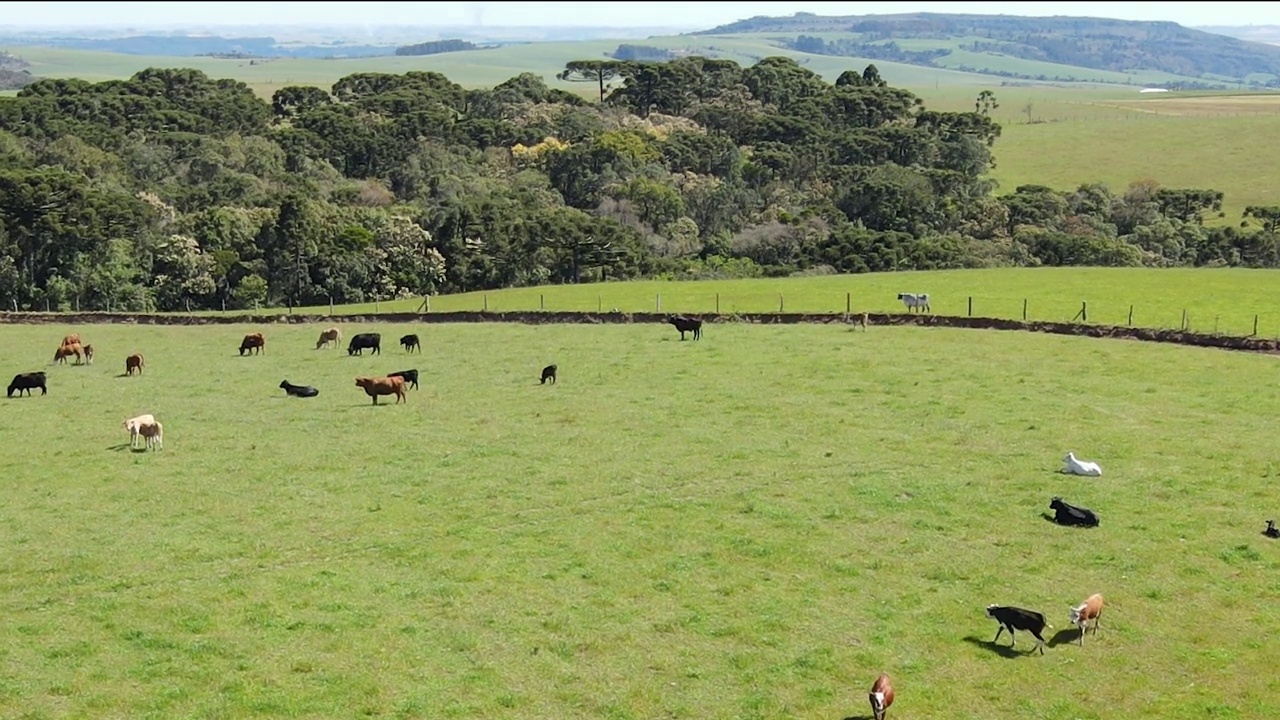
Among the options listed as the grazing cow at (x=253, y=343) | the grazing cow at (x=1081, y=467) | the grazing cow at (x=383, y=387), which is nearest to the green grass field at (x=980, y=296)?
the grazing cow at (x=253, y=343)

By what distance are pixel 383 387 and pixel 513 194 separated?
6380cm

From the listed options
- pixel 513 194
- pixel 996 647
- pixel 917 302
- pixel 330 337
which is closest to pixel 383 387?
pixel 330 337

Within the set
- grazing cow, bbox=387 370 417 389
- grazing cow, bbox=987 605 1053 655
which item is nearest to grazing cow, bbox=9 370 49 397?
grazing cow, bbox=387 370 417 389

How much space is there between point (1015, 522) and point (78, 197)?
66.9m

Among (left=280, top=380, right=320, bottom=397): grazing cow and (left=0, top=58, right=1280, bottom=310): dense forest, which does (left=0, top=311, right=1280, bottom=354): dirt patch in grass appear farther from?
(left=0, top=58, right=1280, bottom=310): dense forest

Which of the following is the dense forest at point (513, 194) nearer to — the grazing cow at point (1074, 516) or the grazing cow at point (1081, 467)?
the grazing cow at point (1081, 467)

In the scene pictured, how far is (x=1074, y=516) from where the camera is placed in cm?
2539

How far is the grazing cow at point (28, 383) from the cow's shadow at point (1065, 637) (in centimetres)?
3197

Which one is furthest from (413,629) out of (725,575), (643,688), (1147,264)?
(1147,264)

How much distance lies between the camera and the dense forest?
76750mm

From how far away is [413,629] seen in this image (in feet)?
67.6

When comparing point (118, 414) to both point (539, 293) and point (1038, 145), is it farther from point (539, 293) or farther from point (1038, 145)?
point (1038, 145)

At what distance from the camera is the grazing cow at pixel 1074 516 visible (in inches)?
997

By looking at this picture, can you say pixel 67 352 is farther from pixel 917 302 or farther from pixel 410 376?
pixel 917 302
